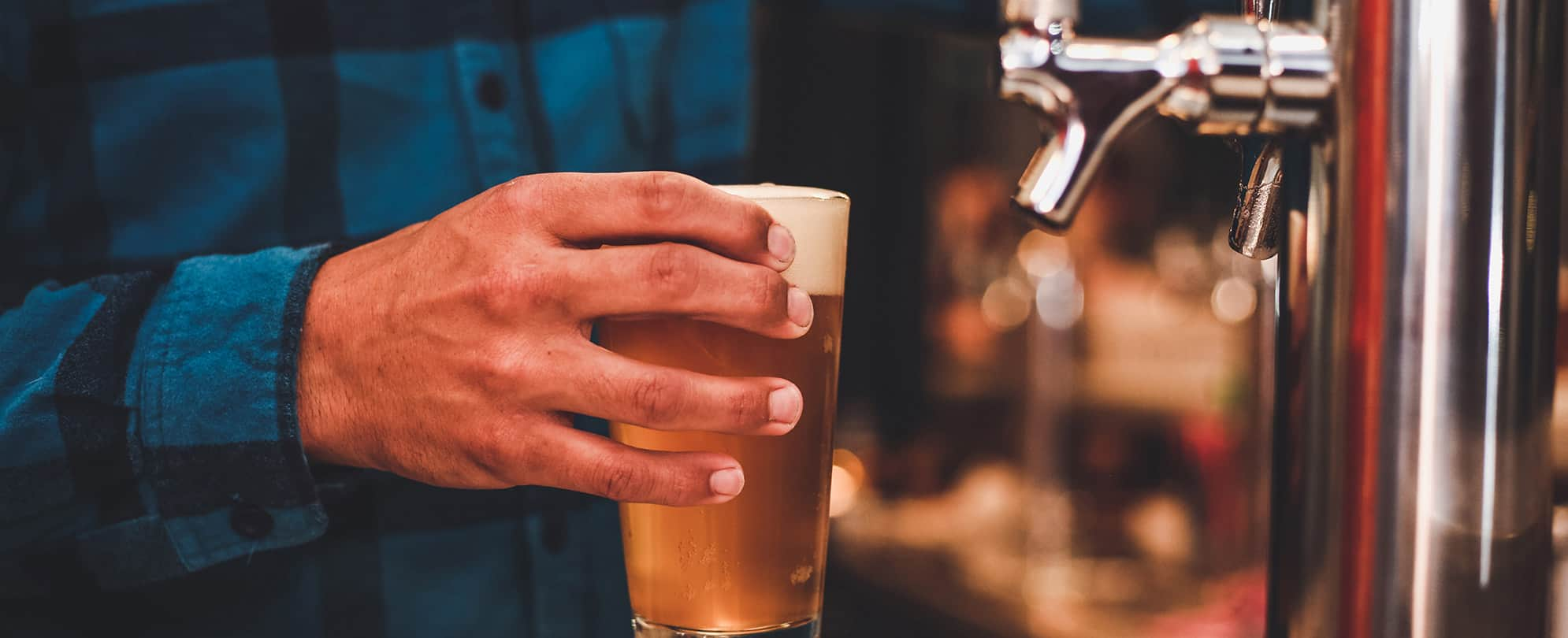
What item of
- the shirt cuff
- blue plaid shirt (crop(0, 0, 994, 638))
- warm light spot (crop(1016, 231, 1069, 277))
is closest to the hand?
the shirt cuff

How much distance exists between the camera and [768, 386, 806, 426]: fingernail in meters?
0.58

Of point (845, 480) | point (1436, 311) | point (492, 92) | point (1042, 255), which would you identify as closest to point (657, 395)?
point (1436, 311)

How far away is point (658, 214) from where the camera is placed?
552 mm

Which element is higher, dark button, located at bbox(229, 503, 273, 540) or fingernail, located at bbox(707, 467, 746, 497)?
fingernail, located at bbox(707, 467, 746, 497)

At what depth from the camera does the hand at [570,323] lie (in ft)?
1.83

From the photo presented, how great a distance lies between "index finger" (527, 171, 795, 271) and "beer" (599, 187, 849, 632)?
6 centimetres

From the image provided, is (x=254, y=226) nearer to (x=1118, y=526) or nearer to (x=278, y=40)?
(x=278, y=40)

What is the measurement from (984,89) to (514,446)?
285cm

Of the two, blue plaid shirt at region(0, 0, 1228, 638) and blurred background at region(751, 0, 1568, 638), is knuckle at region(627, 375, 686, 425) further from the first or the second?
blurred background at region(751, 0, 1568, 638)

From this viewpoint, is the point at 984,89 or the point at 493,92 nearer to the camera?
the point at 493,92

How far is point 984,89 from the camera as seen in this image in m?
3.26

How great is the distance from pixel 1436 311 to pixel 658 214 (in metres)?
0.35

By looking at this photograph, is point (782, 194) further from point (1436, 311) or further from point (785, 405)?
point (1436, 311)

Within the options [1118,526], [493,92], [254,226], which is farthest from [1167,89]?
[1118,526]
